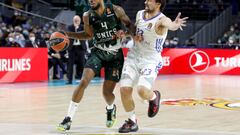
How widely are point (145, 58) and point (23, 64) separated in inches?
403

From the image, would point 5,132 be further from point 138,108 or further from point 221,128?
point 138,108

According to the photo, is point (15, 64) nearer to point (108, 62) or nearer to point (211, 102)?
point (211, 102)

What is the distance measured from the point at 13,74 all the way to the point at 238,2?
18.6m

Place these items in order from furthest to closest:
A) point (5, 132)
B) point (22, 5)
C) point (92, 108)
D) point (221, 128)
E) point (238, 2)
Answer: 1. point (238, 2)
2. point (22, 5)
3. point (92, 108)
4. point (221, 128)
5. point (5, 132)

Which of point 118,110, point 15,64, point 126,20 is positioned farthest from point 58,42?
point 15,64

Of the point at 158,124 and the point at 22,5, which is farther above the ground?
the point at 22,5

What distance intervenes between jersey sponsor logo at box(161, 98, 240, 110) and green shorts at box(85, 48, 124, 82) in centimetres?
391

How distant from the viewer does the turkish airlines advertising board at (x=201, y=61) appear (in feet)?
74.9

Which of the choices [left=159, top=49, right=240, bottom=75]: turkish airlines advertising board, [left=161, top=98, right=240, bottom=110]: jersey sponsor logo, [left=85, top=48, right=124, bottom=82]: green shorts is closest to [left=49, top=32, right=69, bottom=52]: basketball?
[left=85, top=48, right=124, bottom=82]: green shorts

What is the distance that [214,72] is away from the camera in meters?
23.0

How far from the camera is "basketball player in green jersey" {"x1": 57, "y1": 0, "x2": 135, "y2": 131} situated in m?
8.38

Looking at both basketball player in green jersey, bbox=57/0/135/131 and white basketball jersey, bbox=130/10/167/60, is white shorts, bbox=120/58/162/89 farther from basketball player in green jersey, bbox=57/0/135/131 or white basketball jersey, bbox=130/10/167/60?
basketball player in green jersey, bbox=57/0/135/131

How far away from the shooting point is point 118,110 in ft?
37.1

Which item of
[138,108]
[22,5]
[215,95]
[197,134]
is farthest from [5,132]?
[22,5]
